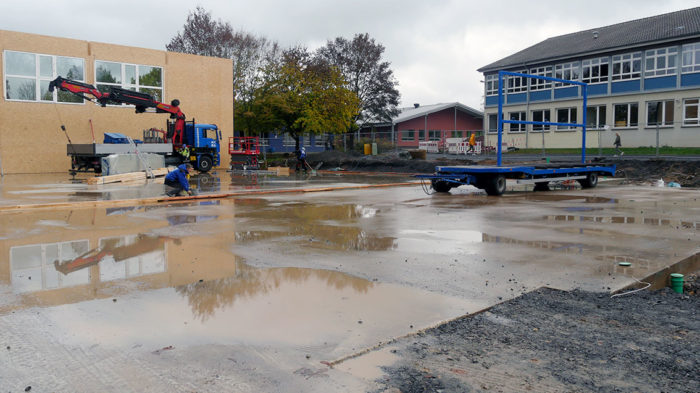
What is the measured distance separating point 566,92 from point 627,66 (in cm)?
475

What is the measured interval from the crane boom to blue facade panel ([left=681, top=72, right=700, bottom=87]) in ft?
102

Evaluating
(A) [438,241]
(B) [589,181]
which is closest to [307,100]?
(B) [589,181]

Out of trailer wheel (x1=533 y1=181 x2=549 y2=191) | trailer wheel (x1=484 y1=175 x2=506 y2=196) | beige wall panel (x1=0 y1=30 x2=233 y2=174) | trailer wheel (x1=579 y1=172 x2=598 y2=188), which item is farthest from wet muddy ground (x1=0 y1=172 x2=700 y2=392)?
beige wall panel (x1=0 y1=30 x2=233 y2=174)

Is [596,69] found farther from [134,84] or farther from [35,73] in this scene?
[35,73]

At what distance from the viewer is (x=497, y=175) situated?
17375 mm

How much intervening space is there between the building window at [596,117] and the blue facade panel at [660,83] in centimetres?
358

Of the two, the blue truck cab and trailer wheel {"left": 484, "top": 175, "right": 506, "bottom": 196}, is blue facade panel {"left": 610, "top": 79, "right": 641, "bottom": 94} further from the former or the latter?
the blue truck cab

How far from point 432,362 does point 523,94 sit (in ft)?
149

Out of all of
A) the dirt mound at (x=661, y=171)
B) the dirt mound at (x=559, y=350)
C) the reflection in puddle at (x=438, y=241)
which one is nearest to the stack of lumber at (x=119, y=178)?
the reflection in puddle at (x=438, y=241)

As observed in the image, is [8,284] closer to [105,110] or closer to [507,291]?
[507,291]

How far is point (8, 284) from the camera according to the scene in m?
6.23

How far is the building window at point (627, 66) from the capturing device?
3856 cm

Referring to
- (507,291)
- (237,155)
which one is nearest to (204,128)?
(237,155)

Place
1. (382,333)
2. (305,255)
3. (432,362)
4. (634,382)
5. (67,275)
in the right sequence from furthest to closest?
(305,255)
(67,275)
(382,333)
(432,362)
(634,382)
